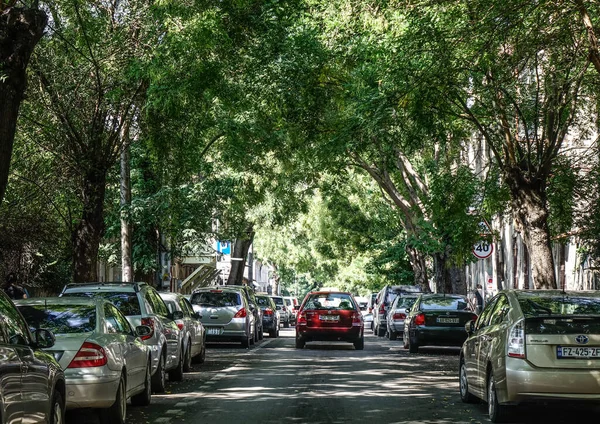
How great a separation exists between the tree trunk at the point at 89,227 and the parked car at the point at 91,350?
443 inches

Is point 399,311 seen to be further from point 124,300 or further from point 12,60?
point 12,60

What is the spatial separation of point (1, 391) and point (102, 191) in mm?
17256

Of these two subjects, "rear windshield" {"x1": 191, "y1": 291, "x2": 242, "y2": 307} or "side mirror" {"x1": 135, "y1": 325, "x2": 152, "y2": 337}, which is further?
"rear windshield" {"x1": 191, "y1": 291, "x2": 242, "y2": 307}

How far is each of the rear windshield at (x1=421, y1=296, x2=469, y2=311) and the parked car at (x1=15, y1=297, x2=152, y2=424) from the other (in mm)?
14986

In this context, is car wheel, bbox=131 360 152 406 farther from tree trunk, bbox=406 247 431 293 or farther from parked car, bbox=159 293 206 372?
tree trunk, bbox=406 247 431 293

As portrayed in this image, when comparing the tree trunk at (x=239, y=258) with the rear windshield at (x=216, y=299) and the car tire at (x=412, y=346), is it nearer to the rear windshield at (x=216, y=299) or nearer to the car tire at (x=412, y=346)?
the rear windshield at (x=216, y=299)

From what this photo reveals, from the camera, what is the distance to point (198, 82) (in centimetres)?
2023

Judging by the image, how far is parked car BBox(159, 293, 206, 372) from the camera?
19797 mm

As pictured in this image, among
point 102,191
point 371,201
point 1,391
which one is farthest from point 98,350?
point 371,201

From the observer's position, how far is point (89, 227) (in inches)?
955

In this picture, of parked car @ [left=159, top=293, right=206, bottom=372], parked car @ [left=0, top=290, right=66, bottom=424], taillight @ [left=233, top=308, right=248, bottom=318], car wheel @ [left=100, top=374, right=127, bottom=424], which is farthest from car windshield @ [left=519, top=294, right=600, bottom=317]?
taillight @ [left=233, top=308, right=248, bottom=318]

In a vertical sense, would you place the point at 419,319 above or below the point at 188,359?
above

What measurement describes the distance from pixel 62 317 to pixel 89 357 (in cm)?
81

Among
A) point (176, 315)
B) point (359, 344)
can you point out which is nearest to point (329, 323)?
point (359, 344)
